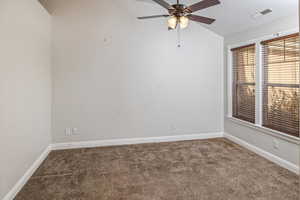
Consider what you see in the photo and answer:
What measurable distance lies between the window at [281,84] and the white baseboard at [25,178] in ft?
12.4

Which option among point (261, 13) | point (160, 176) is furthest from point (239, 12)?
point (160, 176)

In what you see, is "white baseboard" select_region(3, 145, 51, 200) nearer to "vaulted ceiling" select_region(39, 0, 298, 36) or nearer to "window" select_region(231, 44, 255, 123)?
"vaulted ceiling" select_region(39, 0, 298, 36)

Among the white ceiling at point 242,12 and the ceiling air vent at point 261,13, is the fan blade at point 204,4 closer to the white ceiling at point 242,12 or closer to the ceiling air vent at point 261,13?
the white ceiling at point 242,12

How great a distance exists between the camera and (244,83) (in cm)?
413

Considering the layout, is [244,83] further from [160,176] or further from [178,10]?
[160,176]

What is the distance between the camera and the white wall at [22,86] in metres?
2.19

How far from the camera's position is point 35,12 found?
307cm

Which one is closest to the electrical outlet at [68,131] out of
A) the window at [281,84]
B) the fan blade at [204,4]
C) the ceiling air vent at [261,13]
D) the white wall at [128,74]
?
the white wall at [128,74]

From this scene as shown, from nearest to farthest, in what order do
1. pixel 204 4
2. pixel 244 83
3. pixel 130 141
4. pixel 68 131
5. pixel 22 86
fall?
pixel 204 4 → pixel 22 86 → pixel 68 131 → pixel 244 83 → pixel 130 141

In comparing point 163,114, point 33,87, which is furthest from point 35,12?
point 163,114

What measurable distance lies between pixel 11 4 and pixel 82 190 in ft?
7.77

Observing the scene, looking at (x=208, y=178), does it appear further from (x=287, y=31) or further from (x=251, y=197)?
(x=287, y=31)

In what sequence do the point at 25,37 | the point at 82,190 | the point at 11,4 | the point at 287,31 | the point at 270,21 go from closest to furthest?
the point at 11,4, the point at 82,190, the point at 25,37, the point at 287,31, the point at 270,21

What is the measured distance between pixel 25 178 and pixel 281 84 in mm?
3985
